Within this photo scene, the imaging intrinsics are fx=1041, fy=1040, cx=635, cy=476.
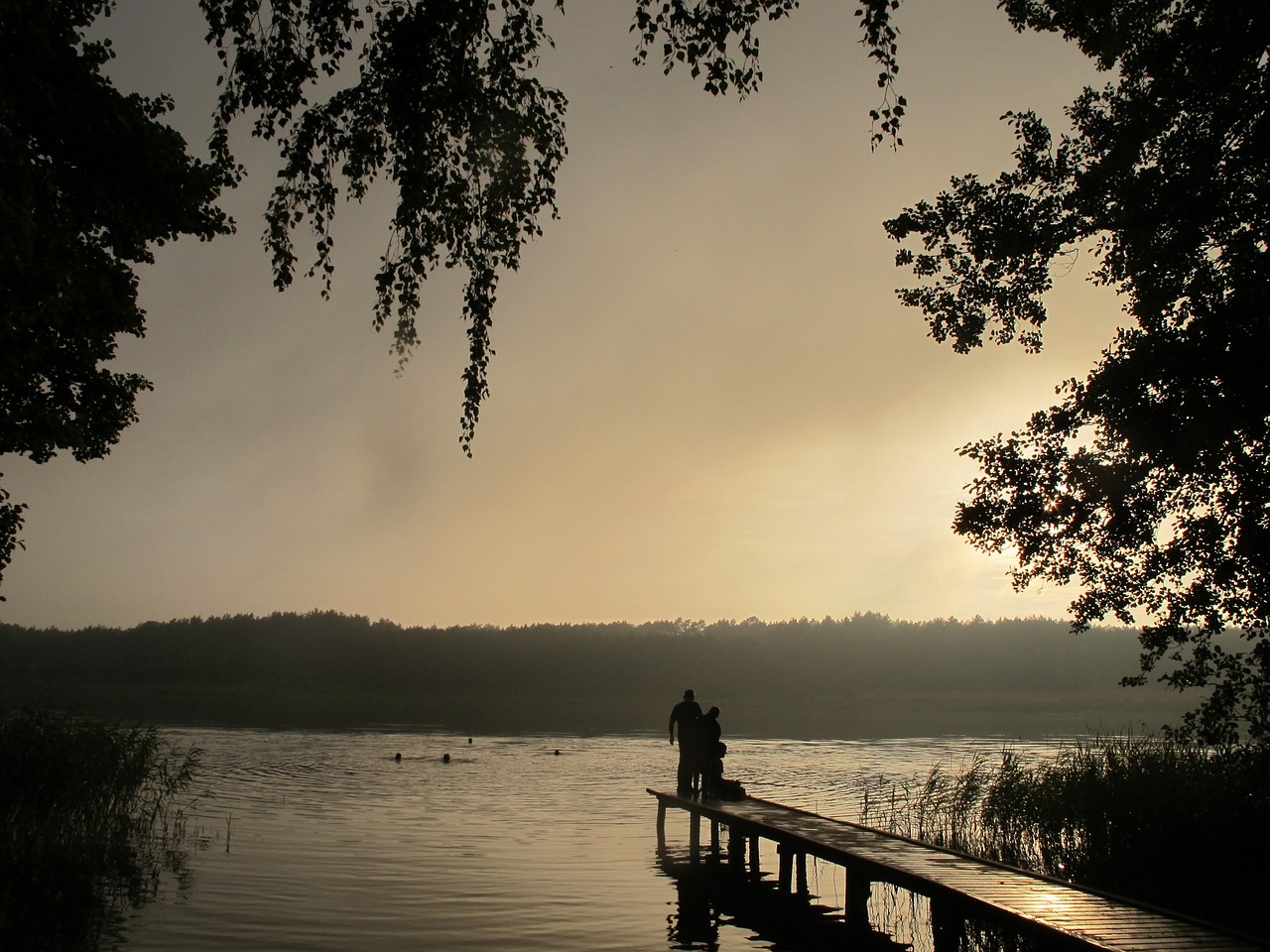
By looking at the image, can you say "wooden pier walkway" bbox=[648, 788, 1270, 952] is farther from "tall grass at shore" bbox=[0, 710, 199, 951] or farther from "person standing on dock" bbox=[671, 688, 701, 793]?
"tall grass at shore" bbox=[0, 710, 199, 951]

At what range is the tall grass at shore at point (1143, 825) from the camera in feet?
49.6

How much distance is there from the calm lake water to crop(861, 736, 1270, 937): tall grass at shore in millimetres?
3919

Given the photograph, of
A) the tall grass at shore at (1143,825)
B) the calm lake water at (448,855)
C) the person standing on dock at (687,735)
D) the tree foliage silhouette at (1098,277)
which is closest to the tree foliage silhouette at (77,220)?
the tree foliage silhouette at (1098,277)

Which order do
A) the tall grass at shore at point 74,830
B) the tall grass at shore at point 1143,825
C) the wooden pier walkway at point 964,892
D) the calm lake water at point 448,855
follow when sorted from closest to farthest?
the wooden pier walkway at point 964,892 < the calm lake water at point 448,855 < the tall grass at shore at point 74,830 < the tall grass at shore at point 1143,825

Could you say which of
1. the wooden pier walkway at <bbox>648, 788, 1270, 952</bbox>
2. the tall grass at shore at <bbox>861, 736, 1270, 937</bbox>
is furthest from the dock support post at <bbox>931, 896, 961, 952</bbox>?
the tall grass at shore at <bbox>861, 736, 1270, 937</bbox>

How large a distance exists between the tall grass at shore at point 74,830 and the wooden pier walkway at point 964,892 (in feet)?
33.5

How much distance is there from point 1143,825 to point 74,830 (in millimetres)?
18865

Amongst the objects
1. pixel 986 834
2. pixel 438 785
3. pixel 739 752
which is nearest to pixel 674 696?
pixel 739 752

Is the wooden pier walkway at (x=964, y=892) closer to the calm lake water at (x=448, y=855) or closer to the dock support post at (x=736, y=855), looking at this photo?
the dock support post at (x=736, y=855)

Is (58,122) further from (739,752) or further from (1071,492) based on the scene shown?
(739,752)

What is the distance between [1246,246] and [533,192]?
37.0 feet

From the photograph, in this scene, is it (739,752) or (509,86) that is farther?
(739,752)

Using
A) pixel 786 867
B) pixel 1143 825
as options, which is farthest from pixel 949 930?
pixel 1143 825

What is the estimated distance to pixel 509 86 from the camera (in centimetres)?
762
